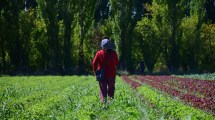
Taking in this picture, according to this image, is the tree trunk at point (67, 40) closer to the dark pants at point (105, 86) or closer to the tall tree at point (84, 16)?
the tall tree at point (84, 16)

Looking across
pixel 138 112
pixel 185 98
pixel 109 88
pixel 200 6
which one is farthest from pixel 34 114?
pixel 200 6

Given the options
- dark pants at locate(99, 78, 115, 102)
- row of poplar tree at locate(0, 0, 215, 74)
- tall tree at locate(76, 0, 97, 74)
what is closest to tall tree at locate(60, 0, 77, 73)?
row of poplar tree at locate(0, 0, 215, 74)

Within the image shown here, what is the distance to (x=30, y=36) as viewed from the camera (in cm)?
4544

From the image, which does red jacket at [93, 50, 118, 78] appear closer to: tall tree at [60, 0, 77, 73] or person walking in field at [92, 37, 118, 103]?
person walking in field at [92, 37, 118, 103]

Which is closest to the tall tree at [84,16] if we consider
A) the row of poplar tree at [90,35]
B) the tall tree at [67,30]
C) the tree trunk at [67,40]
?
the row of poplar tree at [90,35]

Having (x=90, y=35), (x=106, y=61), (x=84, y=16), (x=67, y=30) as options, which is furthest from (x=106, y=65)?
(x=90, y=35)

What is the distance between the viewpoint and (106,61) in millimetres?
11359

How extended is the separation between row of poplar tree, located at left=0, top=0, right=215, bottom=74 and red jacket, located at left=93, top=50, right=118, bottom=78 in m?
28.9

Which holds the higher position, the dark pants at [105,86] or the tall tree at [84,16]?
the tall tree at [84,16]

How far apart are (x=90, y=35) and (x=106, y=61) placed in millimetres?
41167

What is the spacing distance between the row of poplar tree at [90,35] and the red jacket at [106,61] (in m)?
28.9

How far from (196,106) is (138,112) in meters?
2.99

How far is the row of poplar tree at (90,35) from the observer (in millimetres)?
40469

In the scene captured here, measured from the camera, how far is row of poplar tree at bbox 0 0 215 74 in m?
40.5
